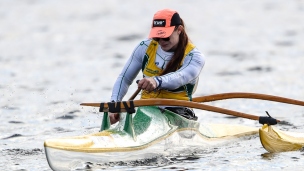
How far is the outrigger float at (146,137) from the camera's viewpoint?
9.48 metres

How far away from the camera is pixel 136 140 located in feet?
33.2

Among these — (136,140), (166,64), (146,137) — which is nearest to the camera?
(136,140)

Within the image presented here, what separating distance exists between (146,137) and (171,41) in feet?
3.93

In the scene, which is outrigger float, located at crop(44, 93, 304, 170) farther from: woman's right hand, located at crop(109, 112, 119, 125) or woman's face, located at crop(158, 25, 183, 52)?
woman's face, located at crop(158, 25, 183, 52)

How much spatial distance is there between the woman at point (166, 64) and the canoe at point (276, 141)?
91 centimetres

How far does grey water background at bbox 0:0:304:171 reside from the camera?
36.4 ft

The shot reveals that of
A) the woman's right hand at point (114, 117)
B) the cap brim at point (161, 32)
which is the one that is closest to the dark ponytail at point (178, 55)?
the cap brim at point (161, 32)

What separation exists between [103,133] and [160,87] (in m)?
0.95

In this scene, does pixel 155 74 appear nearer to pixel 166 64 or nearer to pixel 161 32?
pixel 166 64

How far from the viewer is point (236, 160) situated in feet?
35.1

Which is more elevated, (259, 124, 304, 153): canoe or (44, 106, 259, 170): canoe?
(44, 106, 259, 170): canoe

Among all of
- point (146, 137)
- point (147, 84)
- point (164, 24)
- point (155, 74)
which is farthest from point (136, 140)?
point (164, 24)

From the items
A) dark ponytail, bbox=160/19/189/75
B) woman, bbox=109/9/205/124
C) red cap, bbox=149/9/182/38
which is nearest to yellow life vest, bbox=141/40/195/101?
woman, bbox=109/9/205/124

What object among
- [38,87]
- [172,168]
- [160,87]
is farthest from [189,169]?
[38,87]
